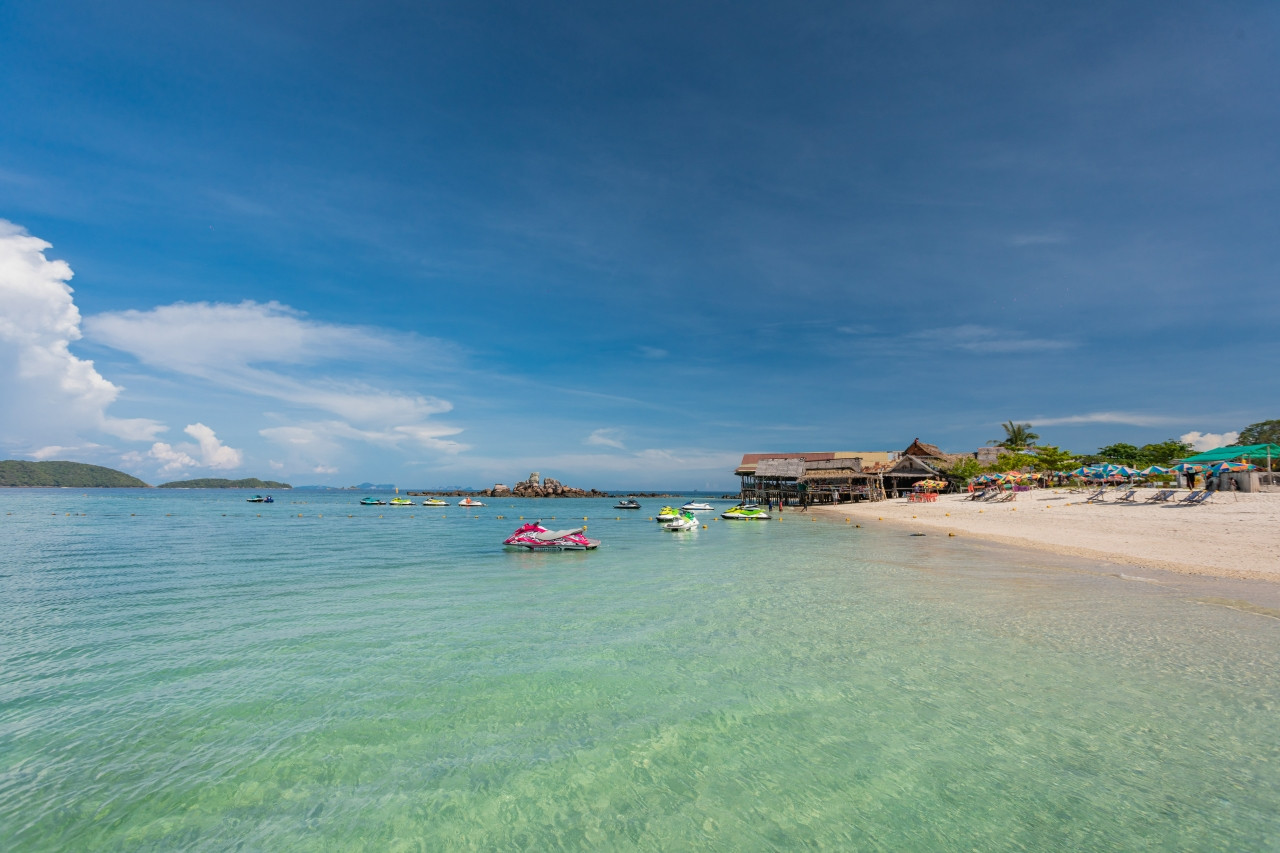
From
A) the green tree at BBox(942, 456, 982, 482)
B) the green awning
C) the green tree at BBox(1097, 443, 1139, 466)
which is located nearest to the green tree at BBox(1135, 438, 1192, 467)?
the green tree at BBox(1097, 443, 1139, 466)

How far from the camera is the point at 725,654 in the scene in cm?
922

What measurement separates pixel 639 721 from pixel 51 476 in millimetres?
274199

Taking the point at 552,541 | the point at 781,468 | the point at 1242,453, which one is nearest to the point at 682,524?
the point at 552,541

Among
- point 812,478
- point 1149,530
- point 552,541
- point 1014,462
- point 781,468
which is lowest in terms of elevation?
point 552,541

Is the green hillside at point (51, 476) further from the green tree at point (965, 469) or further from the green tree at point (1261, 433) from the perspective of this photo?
the green tree at point (1261, 433)

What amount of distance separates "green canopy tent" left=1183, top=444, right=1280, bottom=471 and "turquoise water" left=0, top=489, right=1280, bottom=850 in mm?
34793

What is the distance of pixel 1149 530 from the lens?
25.5 metres

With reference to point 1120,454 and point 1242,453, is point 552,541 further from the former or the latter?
point 1120,454

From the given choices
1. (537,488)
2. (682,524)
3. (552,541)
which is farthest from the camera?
(537,488)

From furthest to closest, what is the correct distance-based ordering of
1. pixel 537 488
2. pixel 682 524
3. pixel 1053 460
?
pixel 537 488
pixel 1053 460
pixel 682 524

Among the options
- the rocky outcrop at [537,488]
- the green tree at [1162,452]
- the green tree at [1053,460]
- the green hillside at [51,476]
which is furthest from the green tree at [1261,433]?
the green hillside at [51,476]

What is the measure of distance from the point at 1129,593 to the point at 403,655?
17692mm

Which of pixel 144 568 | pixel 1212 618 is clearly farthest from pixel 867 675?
pixel 144 568

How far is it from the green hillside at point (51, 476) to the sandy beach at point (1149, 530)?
845 ft
